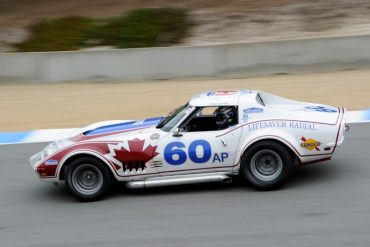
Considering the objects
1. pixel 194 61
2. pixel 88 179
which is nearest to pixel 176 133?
pixel 88 179

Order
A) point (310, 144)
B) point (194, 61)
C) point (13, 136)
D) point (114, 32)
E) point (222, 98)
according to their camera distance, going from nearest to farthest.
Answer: point (310, 144) < point (222, 98) < point (13, 136) < point (194, 61) < point (114, 32)

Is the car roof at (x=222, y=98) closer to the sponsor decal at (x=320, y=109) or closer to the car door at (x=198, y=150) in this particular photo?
the car door at (x=198, y=150)

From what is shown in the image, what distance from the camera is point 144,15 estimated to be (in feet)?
74.0

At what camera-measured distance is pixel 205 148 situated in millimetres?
8016

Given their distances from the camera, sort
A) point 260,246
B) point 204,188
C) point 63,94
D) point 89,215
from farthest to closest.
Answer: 1. point 63,94
2. point 204,188
3. point 89,215
4. point 260,246

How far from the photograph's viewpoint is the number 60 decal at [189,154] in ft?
26.3

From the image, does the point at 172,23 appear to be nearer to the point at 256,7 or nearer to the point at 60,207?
the point at 256,7

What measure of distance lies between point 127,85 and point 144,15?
5.71 meters

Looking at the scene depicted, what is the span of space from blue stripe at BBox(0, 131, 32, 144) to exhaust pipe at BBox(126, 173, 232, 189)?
14.8ft

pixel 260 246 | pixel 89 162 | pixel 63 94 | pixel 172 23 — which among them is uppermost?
pixel 172 23

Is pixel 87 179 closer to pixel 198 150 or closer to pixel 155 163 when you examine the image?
pixel 155 163

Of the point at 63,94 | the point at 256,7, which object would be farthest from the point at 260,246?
the point at 256,7

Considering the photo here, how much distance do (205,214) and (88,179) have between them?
A: 5.53 ft

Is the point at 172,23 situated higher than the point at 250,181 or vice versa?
the point at 172,23
